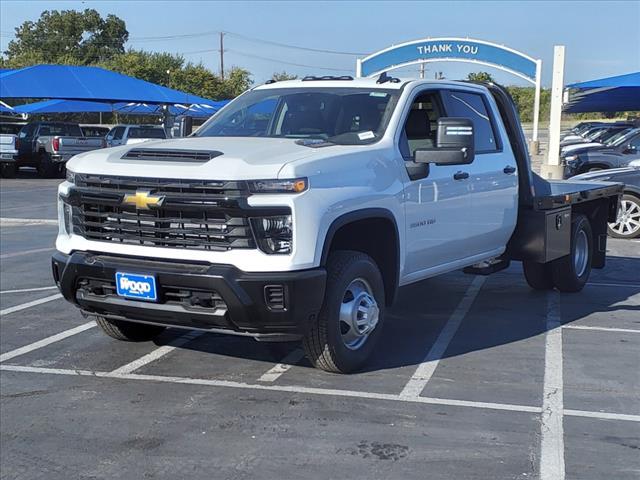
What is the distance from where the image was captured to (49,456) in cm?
433

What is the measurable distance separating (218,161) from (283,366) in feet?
5.67

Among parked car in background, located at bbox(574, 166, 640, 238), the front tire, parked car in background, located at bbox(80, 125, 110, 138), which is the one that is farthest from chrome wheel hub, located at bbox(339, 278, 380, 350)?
parked car in background, located at bbox(80, 125, 110, 138)

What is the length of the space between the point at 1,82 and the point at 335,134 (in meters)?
24.0

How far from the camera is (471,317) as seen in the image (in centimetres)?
747

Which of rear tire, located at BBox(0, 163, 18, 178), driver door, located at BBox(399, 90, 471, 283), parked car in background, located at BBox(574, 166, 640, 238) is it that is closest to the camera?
driver door, located at BBox(399, 90, 471, 283)

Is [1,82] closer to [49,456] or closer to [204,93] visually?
[49,456]

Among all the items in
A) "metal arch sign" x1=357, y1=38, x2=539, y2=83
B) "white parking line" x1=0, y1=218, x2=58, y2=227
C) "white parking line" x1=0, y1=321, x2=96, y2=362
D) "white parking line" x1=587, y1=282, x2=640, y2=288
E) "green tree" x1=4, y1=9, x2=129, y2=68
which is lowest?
"white parking line" x1=587, y1=282, x2=640, y2=288

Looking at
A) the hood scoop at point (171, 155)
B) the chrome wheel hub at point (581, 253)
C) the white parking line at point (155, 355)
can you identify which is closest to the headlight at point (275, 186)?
the hood scoop at point (171, 155)

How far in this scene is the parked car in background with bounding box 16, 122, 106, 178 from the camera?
89.2 feet

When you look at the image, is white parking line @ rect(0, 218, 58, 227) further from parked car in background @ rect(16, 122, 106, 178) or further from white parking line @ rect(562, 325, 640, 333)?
parked car in background @ rect(16, 122, 106, 178)

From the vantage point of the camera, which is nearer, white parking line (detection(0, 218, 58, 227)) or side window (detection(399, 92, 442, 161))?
side window (detection(399, 92, 442, 161))

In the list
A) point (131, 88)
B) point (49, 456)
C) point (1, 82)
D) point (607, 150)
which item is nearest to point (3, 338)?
point (49, 456)

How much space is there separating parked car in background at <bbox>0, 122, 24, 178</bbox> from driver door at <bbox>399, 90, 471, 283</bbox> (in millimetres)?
23579

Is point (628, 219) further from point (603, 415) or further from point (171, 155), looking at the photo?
point (171, 155)
